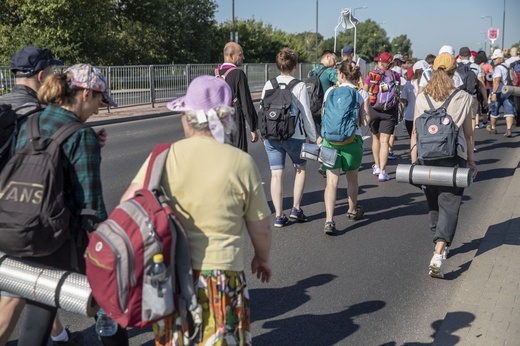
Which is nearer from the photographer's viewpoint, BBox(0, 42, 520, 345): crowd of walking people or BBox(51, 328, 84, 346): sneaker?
BBox(0, 42, 520, 345): crowd of walking people

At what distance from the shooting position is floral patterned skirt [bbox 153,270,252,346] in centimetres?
258

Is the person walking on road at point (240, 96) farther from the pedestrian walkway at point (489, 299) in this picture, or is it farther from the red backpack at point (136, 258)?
the red backpack at point (136, 258)

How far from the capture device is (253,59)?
198 ft

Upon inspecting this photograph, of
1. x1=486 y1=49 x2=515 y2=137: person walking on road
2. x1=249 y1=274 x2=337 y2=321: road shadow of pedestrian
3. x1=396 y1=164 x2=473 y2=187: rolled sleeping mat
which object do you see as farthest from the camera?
x1=486 y1=49 x2=515 y2=137: person walking on road

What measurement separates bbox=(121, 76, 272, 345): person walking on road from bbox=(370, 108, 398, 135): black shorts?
6.95 metres

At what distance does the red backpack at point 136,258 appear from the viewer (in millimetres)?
2369

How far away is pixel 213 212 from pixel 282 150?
427 cm

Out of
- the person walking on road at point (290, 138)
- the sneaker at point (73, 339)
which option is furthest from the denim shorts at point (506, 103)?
the sneaker at point (73, 339)

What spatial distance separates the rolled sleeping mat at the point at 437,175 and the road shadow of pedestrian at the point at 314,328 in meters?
1.10

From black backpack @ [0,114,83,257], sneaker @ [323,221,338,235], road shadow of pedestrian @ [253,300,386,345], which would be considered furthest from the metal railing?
black backpack @ [0,114,83,257]

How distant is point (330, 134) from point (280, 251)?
4.36 feet

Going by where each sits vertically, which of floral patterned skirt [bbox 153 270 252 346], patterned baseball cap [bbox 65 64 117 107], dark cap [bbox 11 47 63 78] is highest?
dark cap [bbox 11 47 63 78]

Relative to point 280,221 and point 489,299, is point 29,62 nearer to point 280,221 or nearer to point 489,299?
point 489,299

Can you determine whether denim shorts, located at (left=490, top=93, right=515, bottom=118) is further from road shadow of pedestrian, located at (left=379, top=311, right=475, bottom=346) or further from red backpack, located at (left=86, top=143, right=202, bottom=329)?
red backpack, located at (left=86, top=143, right=202, bottom=329)
